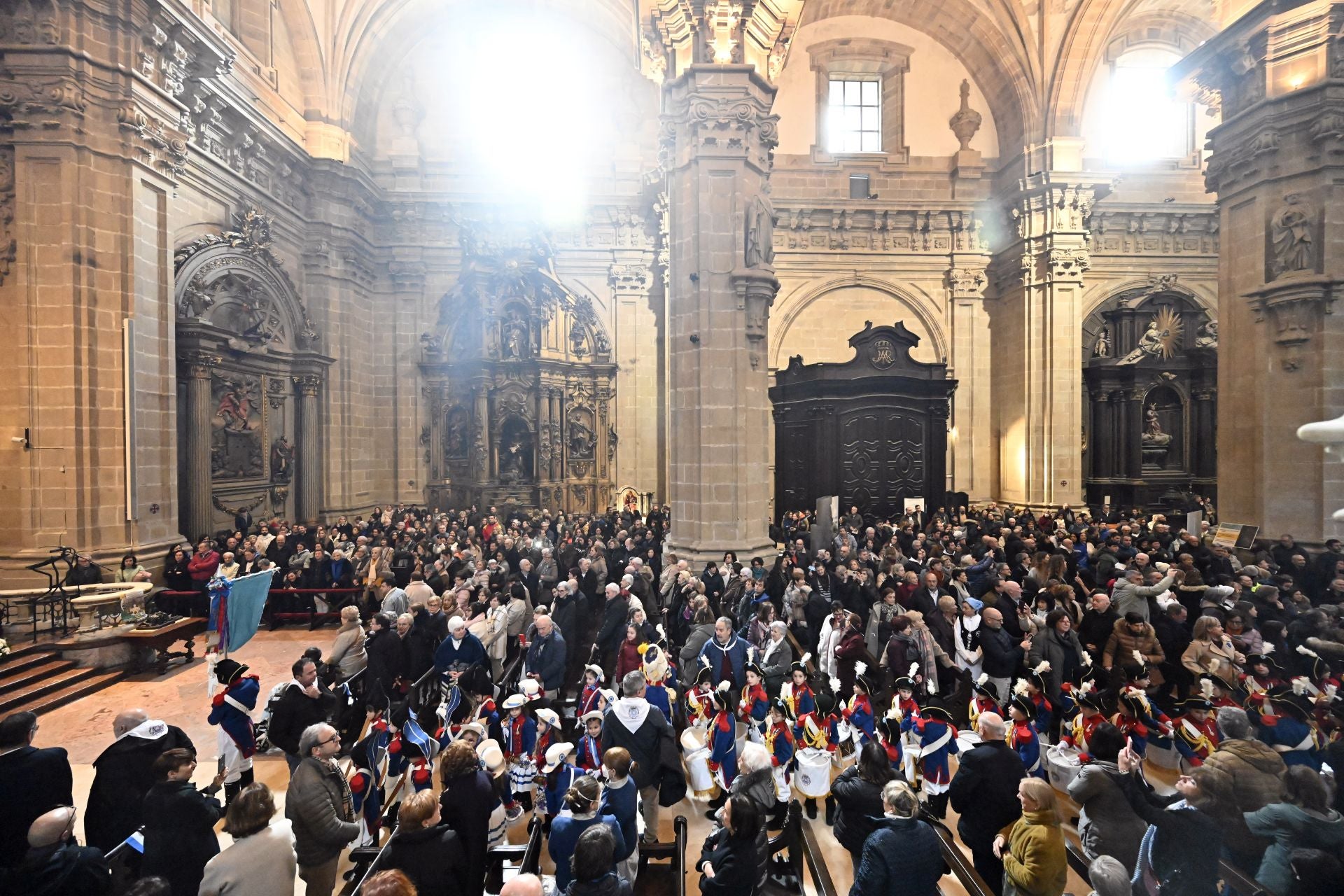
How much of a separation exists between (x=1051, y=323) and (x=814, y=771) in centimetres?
1831

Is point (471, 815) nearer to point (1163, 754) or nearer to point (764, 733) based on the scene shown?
point (764, 733)

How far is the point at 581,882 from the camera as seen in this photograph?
3039 mm

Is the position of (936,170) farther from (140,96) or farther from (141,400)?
(141,400)

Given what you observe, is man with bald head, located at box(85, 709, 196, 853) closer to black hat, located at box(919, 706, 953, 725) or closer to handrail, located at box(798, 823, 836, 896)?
handrail, located at box(798, 823, 836, 896)

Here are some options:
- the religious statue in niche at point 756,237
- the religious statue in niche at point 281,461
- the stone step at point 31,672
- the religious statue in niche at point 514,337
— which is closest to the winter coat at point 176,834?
the stone step at point 31,672

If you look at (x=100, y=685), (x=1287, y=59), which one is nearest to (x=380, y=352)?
(x=100, y=685)

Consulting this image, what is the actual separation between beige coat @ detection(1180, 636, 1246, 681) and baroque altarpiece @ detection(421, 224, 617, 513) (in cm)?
1552

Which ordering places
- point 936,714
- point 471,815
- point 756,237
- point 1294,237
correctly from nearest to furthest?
point 471,815, point 936,714, point 756,237, point 1294,237

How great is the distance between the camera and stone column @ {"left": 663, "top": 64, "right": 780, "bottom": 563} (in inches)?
420

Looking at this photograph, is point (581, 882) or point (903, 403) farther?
point (903, 403)

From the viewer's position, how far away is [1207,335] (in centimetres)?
1969

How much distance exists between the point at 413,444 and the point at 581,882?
1878cm

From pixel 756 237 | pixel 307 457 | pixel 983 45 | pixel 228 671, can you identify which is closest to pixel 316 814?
pixel 228 671

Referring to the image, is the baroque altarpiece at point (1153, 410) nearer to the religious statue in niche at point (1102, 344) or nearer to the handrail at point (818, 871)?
the religious statue in niche at point (1102, 344)
